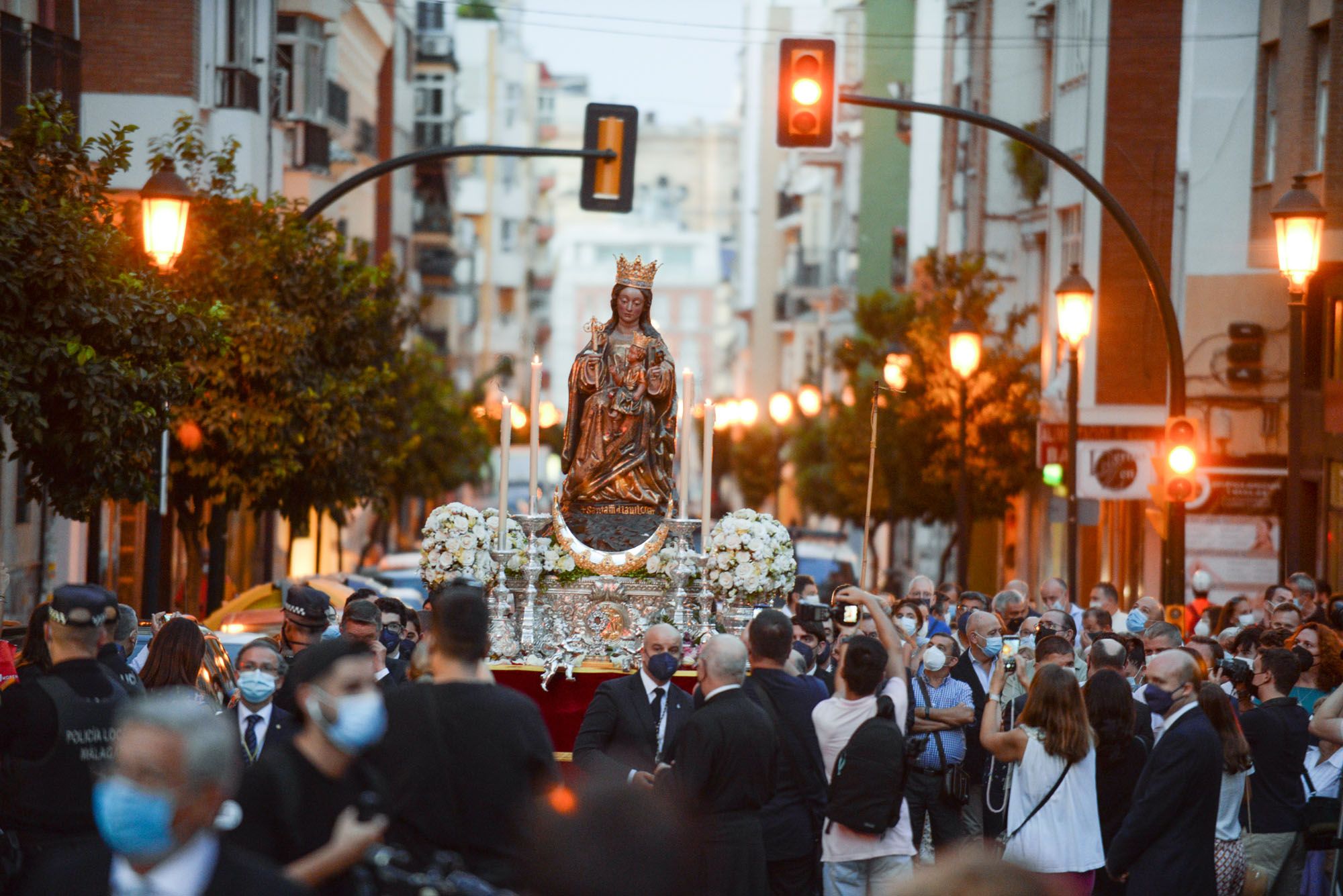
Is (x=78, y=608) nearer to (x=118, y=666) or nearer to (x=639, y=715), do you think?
(x=118, y=666)

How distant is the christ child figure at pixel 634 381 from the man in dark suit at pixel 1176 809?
6.10 metres

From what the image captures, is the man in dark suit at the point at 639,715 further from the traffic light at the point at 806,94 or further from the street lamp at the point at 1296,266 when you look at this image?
the street lamp at the point at 1296,266

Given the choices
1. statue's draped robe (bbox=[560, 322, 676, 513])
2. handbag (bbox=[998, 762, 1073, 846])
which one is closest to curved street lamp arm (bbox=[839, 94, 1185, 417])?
statue's draped robe (bbox=[560, 322, 676, 513])

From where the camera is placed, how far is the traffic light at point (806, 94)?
52.4 feet

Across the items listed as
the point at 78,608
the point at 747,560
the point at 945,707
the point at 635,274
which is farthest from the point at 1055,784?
the point at 635,274

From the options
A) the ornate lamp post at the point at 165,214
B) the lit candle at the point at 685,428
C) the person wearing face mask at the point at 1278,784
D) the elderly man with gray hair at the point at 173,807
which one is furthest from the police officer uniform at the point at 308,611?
the ornate lamp post at the point at 165,214

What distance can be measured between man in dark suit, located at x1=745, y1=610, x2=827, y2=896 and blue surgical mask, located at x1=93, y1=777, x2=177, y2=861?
14.8 ft

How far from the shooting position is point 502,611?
46.0 feet

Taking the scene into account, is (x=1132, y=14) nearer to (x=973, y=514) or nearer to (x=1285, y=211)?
(x=973, y=514)

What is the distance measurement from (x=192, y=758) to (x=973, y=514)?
29757mm

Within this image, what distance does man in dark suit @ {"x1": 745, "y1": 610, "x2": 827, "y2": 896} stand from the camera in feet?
29.5

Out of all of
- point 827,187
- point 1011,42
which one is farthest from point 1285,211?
point 827,187

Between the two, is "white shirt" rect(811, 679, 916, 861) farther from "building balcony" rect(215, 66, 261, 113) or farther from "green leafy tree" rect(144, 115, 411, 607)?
"building balcony" rect(215, 66, 261, 113)

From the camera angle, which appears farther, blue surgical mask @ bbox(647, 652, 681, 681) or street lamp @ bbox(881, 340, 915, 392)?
street lamp @ bbox(881, 340, 915, 392)
